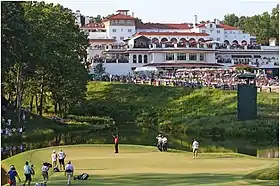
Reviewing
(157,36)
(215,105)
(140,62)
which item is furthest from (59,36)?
(157,36)

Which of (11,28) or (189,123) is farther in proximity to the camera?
(189,123)

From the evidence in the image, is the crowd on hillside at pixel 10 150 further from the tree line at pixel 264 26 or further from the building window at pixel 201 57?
the tree line at pixel 264 26

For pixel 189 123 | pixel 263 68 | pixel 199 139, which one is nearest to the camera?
pixel 199 139

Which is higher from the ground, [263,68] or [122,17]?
[122,17]

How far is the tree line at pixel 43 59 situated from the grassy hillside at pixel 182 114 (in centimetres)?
683

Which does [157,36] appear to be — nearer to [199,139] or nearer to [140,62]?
[140,62]

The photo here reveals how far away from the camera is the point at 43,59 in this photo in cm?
5509

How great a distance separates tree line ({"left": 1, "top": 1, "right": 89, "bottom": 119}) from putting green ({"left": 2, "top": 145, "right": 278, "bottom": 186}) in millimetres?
9416

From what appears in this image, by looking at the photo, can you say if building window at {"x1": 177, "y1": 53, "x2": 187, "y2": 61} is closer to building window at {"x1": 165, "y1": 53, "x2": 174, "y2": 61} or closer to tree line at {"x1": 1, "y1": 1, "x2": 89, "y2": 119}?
building window at {"x1": 165, "y1": 53, "x2": 174, "y2": 61}

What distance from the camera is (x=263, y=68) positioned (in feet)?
373

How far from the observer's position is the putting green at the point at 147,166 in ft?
87.1

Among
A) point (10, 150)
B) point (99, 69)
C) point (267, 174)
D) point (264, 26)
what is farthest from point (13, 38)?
point (264, 26)

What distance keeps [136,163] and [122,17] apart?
10842cm

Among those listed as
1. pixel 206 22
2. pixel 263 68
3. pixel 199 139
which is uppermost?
pixel 206 22
